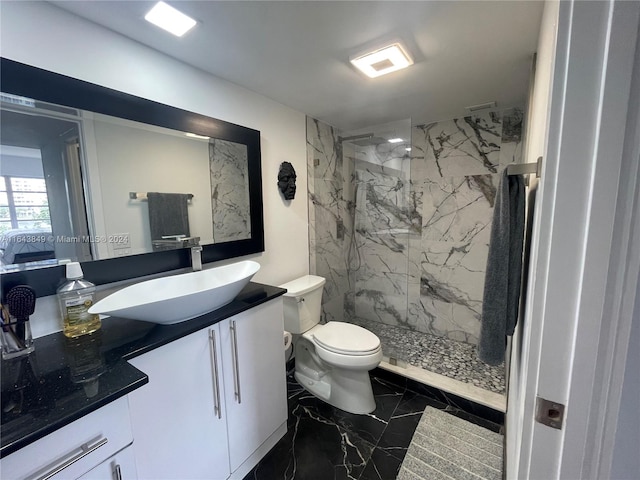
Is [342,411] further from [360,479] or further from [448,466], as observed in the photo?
[448,466]

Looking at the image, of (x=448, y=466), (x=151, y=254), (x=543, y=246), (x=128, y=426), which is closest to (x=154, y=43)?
(x=151, y=254)

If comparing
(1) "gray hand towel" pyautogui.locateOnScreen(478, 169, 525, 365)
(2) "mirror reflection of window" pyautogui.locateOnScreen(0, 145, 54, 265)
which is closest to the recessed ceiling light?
(2) "mirror reflection of window" pyautogui.locateOnScreen(0, 145, 54, 265)

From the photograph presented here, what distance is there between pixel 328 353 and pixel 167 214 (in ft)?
4.28

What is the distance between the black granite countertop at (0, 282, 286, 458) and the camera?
0.66m

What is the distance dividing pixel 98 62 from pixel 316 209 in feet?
5.55

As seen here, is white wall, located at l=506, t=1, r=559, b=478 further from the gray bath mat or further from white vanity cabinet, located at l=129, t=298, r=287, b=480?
white vanity cabinet, located at l=129, t=298, r=287, b=480

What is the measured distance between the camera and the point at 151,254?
1.37 meters

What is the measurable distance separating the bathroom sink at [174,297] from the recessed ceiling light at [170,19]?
1.15 meters

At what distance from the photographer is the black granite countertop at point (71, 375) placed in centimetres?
66

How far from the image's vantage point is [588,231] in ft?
1.52

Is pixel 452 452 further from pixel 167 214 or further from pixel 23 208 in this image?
pixel 23 208

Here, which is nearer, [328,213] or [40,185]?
[40,185]

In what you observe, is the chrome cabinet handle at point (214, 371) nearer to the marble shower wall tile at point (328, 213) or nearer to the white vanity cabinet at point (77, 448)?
the white vanity cabinet at point (77, 448)

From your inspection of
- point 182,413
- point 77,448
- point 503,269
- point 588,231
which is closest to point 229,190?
point 182,413
